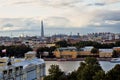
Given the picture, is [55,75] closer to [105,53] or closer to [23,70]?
[23,70]

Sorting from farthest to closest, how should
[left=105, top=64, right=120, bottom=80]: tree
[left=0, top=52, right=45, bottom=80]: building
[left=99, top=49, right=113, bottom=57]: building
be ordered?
1. [left=99, top=49, right=113, bottom=57]: building
2. [left=0, top=52, right=45, bottom=80]: building
3. [left=105, top=64, right=120, bottom=80]: tree

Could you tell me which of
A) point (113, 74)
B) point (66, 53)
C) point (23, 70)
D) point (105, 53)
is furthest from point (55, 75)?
point (66, 53)

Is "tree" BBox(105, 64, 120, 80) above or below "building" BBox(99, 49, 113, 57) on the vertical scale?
above

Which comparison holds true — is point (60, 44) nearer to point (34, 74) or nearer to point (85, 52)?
point (85, 52)

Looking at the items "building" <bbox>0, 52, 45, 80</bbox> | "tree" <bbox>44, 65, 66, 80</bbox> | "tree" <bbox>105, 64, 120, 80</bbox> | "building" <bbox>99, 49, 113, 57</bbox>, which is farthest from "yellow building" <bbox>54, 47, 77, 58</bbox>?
"tree" <bbox>105, 64, 120, 80</bbox>

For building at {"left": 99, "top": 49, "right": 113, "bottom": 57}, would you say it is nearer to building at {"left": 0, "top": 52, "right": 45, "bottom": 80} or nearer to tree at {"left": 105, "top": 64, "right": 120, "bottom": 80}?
building at {"left": 0, "top": 52, "right": 45, "bottom": 80}

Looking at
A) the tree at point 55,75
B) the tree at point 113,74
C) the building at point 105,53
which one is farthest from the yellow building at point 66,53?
the tree at point 113,74

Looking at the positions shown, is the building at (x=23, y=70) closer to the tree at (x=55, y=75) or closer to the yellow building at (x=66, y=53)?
the tree at (x=55, y=75)

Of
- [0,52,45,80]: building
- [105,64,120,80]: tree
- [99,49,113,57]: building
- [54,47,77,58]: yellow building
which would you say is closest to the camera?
[105,64,120,80]: tree

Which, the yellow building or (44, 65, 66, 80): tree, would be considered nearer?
(44, 65, 66, 80): tree
